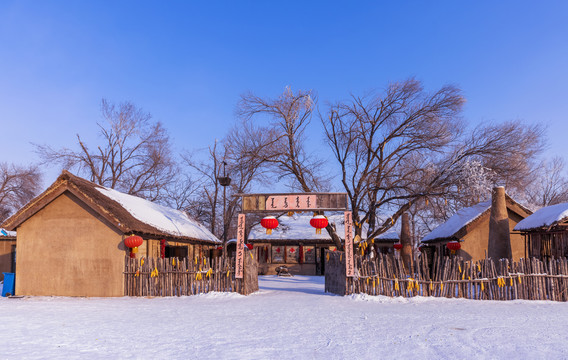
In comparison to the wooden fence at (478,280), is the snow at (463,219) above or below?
above

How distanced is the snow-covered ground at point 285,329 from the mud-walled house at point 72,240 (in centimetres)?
207

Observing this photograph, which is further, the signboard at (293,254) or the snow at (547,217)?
the signboard at (293,254)

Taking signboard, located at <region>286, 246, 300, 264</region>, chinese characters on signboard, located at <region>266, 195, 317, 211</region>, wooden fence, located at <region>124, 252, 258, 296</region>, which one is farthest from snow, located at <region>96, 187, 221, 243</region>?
signboard, located at <region>286, 246, 300, 264</region>

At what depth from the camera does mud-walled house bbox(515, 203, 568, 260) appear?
15.0 metres

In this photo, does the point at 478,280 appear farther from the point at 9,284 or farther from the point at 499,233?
the point at 9,284

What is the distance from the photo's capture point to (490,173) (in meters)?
17.8

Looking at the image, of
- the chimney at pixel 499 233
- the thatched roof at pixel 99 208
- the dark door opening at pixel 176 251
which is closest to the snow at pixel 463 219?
the chimney at pixel 499 233

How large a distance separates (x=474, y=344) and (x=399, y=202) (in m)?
13.2

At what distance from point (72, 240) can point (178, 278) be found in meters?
3.92

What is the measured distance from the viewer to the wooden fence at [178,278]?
589 inches

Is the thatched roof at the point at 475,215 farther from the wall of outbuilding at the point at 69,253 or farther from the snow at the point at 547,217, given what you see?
the wall of outbuilding at the point at 69,253

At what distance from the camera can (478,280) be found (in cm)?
1321

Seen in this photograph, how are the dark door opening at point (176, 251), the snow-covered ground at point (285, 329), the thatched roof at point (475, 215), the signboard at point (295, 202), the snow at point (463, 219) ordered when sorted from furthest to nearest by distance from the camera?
1. the snow at point (463, 219)
2. the thatched roof at point (475, 215)
3. the dark door opening at point (176, 251)
4. the signboard at point (295, 202)
5. the snow-covered ground at point (285, 329)

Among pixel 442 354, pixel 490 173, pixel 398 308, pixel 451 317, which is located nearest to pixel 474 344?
pixel 442 354
